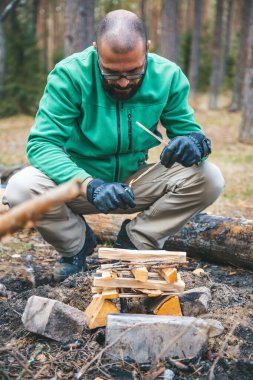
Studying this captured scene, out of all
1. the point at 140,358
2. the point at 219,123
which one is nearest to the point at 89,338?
the point at 140,358

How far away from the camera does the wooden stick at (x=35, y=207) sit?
1.32 m

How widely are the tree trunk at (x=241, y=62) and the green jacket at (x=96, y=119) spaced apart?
1286 cm

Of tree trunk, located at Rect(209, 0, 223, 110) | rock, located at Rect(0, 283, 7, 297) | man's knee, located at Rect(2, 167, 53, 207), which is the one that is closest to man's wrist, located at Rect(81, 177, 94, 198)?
man's knee, located at Rect(2, 167, 53, 207)

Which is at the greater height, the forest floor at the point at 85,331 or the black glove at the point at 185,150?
the black glove at the point at 185,150

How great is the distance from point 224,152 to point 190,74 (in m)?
9.16

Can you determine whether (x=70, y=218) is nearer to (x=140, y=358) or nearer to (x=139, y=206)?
(x=139, y=206)

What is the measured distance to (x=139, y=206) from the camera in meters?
3.52

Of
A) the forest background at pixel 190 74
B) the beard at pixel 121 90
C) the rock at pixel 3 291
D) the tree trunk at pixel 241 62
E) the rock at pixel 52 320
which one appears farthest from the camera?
the tree trunk at pixel 241 62

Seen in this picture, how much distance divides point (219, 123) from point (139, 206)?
449 inches

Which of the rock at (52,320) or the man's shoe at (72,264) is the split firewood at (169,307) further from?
the man's shoe at (72,264)

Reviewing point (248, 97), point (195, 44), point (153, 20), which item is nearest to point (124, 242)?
point (248, 97)

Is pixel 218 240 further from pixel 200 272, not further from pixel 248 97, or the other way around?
pixel 248 97

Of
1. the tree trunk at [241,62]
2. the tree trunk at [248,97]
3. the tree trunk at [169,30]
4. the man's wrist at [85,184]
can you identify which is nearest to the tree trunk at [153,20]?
the tree trunk at [241,62]

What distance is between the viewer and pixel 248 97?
9.93m
